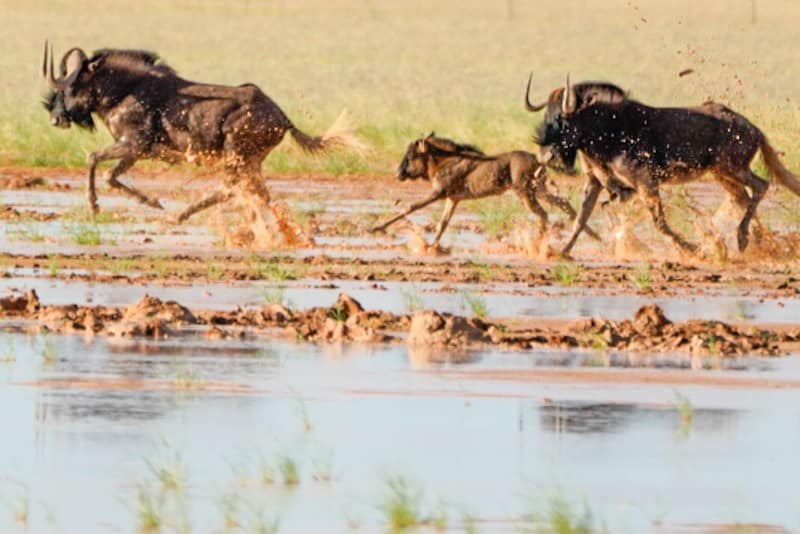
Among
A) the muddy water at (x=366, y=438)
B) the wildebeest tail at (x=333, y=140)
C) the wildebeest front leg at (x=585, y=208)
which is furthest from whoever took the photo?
the wildebeest tail at (x=333, y=140)

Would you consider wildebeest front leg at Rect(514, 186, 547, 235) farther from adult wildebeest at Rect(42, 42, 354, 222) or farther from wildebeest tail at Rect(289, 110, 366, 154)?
adult wildebeest at Rect(42, 42, 354, 222)

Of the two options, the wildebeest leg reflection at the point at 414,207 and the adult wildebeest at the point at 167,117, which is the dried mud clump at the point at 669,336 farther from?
the adult wildebeest at the point at 167,117

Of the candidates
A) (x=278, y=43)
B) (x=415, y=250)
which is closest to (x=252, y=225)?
(x=415, y=250)

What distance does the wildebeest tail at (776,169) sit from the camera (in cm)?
2080

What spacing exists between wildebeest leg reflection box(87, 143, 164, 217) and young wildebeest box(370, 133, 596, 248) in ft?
7.15

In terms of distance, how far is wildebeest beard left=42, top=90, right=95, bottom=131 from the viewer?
72.6 ft

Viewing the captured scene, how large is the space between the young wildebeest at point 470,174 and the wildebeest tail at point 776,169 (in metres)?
1.69

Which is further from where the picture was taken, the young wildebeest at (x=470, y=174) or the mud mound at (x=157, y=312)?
the young wildebeest at (x=470, y=174)

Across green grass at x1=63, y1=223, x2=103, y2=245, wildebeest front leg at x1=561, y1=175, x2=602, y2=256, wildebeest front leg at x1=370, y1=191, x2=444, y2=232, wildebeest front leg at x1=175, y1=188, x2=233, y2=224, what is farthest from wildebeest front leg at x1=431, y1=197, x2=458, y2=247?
green grass at x1=63, y1=223, x2=103, y2=245

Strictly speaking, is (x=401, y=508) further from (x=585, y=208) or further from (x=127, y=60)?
(x=127, y=60)

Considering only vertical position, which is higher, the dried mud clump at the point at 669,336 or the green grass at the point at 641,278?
the green grass at the point at 641,278

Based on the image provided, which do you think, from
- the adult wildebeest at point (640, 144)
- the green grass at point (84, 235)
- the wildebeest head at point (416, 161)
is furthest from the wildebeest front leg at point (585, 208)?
the green grass at point (84, 235)

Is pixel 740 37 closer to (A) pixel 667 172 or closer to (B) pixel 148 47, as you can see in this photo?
(B) pixel 148 47

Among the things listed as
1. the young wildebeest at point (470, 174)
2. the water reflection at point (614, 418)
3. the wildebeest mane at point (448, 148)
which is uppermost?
the wildebeest mane at point (448, 148)
